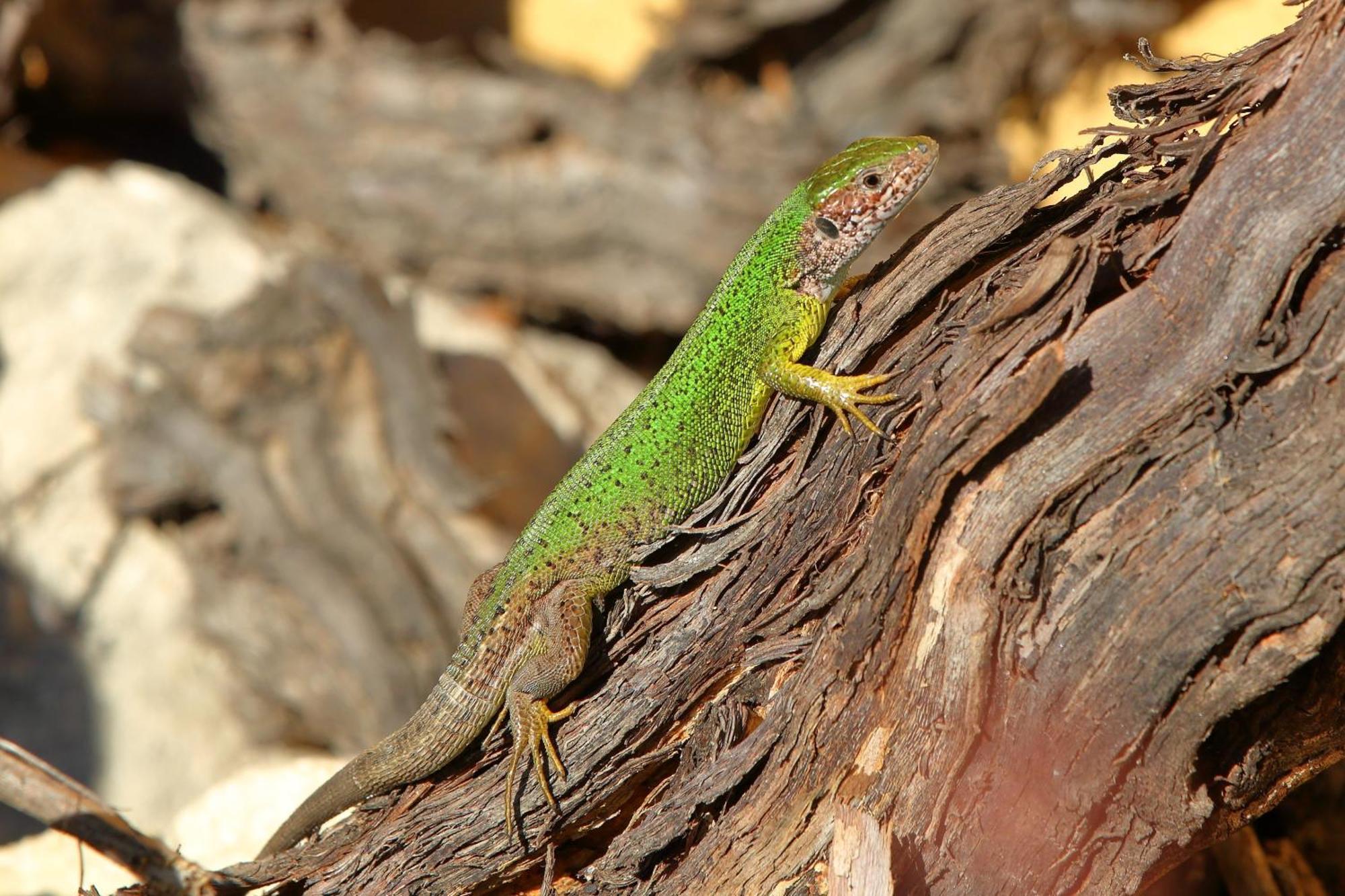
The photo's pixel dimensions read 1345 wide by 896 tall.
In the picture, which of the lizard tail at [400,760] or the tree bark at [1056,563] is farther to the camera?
the lizard tail at [400,760]

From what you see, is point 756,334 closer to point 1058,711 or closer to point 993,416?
point 993,416

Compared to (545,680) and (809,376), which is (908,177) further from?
(545,680)

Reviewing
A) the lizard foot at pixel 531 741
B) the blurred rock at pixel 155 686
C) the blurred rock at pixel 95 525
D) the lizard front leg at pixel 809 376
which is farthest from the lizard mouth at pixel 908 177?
the blurred rock at pixel 95 525

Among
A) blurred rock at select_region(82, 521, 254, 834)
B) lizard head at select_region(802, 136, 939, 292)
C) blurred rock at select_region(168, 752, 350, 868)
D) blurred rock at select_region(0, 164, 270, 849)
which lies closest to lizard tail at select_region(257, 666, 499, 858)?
blurred rock at select_region(168, 752, 350, 868)

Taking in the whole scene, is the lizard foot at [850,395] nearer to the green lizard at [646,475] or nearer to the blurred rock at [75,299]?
Answer: the green lizard at [646,475]

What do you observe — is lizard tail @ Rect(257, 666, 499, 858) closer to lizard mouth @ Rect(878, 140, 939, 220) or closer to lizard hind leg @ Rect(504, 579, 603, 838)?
lizard hind leg @ Rect(504, 579, 603, 838)

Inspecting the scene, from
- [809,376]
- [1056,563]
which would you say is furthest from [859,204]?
[1056,563]
